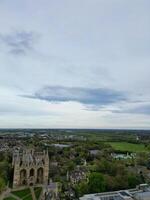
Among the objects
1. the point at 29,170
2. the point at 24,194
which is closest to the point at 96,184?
the point at 24,194

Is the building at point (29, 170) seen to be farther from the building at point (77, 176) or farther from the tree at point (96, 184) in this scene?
the tree at point (96, 184)

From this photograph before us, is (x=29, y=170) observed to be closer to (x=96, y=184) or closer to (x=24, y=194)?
(x=24, y=194)

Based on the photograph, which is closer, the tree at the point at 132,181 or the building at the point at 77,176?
the tree at the point at 132,181

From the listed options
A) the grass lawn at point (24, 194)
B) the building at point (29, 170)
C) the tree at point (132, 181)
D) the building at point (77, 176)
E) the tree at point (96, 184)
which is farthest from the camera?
the building at point (77, 176)

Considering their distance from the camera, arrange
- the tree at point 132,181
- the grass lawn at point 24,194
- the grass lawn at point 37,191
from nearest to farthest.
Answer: the grass lawn at point 24,194
the grass lawn at point 37,191
the tree at point 132,181

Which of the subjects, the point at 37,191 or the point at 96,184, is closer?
the point at 96,184

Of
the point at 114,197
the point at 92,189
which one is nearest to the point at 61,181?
the point at 92,189

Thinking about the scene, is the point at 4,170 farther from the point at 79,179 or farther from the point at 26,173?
the point at 79,179

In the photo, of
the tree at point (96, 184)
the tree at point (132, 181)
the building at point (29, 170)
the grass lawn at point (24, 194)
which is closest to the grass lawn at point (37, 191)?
the grass lawn at point (24, 194)
